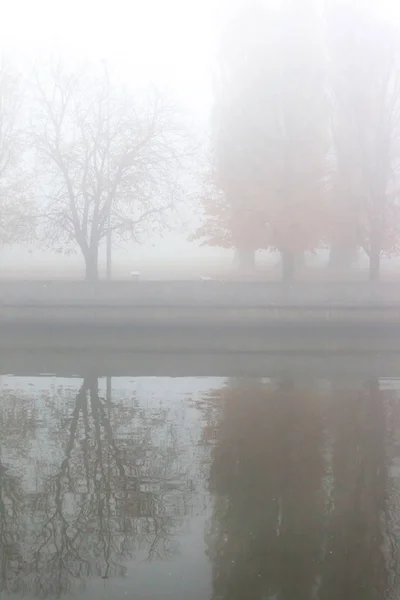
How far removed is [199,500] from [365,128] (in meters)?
25.5

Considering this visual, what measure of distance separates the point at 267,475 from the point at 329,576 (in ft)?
8.22

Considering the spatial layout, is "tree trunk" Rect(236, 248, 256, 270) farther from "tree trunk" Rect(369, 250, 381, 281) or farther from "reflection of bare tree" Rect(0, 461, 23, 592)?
"reflection of bare tree" Rect(0, 461, 23, 592)

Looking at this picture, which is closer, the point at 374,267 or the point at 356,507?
the point at 356,507

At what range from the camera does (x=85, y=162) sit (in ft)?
97.5

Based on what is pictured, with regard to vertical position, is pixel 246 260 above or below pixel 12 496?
above

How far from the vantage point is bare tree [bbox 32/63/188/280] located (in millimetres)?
29781

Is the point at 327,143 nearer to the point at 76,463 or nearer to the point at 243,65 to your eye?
the point at 243,65

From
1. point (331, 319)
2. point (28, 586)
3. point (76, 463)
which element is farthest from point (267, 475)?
point (331, 319)

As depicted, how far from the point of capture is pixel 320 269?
33531 mm

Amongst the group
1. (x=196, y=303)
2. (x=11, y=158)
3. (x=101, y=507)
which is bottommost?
(x=101, y=507)

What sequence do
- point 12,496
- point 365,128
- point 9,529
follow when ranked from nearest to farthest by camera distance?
point 9,529 < point 12,496 < point 365,128

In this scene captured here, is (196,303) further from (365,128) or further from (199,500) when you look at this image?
(199,500)

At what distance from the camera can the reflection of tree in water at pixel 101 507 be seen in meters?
5.78

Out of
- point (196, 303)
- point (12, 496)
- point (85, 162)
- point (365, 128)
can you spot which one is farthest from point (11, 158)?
point (12, 496)
